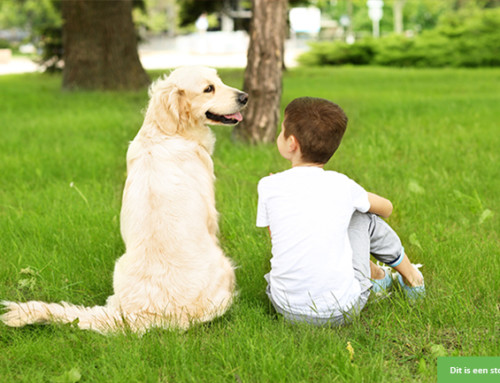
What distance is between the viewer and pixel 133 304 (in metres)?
3.11

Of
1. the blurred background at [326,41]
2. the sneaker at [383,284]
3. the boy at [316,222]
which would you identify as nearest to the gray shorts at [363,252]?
the boy at [316,222]

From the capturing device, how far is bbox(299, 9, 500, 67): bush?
78.4ft

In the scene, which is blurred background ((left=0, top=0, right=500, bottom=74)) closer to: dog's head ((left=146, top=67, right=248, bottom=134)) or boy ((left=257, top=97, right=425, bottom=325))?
dog's head ((left=146, top=67, right=248, bottom=134))

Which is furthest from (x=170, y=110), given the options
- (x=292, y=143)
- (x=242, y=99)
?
(x=292, y=143)

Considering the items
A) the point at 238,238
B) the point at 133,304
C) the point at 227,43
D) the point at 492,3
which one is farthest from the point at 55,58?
the point at 492,3

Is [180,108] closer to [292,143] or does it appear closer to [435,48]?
[292,143]

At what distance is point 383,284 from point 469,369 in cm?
85

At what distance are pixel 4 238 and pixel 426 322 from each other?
134 inches

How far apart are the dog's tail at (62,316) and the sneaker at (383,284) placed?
1505mm

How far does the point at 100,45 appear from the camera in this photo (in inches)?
554

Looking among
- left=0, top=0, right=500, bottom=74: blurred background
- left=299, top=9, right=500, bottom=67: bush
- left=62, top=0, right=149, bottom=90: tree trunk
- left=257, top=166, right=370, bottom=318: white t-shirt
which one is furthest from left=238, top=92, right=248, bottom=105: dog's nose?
left=299, top=9, right=500, bottom=67: bush

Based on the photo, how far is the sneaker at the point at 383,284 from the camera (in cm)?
348

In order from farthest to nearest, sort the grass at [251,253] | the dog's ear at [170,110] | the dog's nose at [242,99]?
the dog's nose at [242,99] < the dog's ear at [170,110] < the grass at [251,253]

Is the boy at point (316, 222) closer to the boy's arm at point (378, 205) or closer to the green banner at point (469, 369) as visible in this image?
the boy's arm at point (378, 205)
